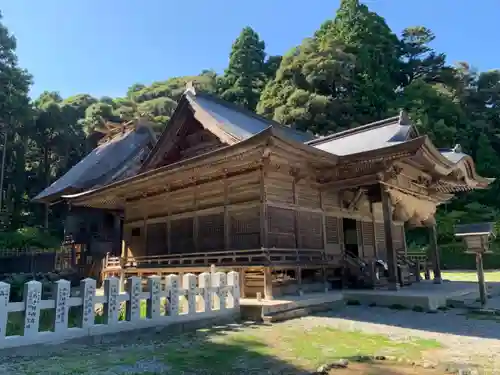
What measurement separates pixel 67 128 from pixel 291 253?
113 ft

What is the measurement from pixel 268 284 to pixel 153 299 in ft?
11.8

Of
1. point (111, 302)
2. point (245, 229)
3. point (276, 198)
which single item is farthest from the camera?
point (245, 229)

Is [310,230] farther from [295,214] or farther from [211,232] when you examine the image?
[211,232]

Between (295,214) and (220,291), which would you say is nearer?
(220,291)

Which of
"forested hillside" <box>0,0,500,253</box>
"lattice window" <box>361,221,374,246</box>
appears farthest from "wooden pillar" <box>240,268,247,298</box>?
"forested hillside" <box>0,0,500,253</box>

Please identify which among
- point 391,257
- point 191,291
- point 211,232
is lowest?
point 191,291

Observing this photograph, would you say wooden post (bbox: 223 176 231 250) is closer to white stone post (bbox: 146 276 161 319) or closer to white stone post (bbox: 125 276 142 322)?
white stone post (bbox: 146 276 161 319)

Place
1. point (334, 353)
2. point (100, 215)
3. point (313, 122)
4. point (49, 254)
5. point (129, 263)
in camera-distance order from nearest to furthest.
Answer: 1. point (334, 353)
2. point (129, 263)
3. point (49, 254)
4. point (100, 215)
5. point (313, 122)

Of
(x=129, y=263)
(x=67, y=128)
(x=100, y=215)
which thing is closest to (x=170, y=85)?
(x=67, y=128)

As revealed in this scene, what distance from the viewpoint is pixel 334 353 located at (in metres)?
5.26

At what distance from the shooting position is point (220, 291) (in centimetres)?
805

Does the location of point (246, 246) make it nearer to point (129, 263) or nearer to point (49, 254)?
point (129, 263)

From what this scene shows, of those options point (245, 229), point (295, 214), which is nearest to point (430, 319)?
point (295, 214)

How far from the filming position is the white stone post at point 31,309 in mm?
5152
